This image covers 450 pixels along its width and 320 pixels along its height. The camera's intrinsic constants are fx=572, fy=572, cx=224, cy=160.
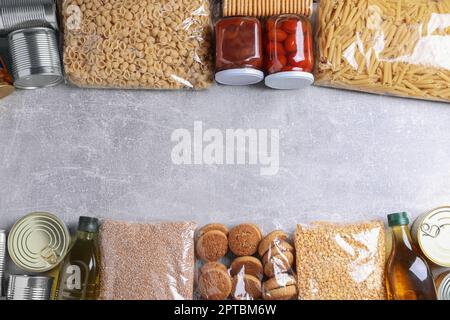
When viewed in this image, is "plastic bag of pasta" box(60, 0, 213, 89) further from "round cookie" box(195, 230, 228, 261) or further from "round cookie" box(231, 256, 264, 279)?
"round cookie" box(231, 256, 264, 279)

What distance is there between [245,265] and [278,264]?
10 centimetres

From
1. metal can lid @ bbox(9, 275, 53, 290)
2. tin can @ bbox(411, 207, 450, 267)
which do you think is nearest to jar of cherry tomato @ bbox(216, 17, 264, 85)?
tin can @ bbox(411, 207, 450, 267)

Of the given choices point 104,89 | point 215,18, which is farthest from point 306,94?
point 104,89

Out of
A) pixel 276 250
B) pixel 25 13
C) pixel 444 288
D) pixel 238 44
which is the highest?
pixel 25 13

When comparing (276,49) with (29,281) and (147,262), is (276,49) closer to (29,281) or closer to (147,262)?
(147,262)

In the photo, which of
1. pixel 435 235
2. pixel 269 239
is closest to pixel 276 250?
pixel 269 239

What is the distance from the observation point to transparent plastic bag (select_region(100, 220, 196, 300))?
1.64 m

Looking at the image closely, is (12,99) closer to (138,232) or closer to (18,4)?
(18,4)

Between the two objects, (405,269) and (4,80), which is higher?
(4,80)

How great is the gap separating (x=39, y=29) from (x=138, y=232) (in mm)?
688

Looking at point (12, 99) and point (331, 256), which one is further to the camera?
point (12, 99)

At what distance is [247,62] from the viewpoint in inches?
66.4

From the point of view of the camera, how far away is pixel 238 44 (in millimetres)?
1688

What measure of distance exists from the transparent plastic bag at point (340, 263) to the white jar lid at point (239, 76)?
473 mm
